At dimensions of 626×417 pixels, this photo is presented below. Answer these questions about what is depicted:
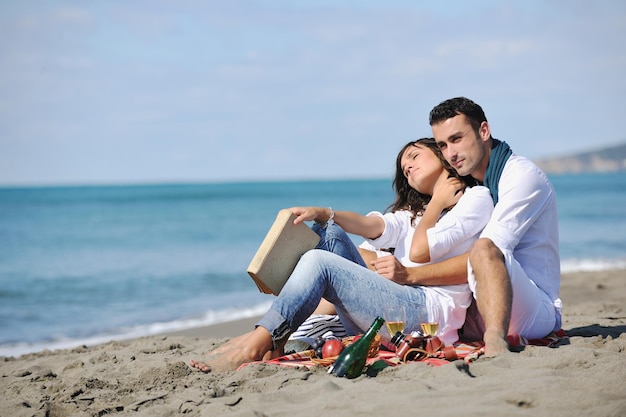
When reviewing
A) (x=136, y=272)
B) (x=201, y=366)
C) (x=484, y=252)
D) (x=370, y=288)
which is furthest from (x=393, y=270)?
(x=136, y=272)

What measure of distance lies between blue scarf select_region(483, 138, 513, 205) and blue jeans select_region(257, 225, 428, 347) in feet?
2.55

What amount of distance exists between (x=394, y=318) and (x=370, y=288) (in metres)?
0.25

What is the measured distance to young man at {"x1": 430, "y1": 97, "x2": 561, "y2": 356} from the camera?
4125mm

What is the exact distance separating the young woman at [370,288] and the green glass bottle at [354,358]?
384 millimetres

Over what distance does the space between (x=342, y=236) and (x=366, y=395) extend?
4.88 ft

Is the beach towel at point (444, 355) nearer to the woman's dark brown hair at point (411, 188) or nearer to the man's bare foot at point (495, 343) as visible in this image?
the man's bare foot at point (495, 343)

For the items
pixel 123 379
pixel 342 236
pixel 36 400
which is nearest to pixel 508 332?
pixel 342 236

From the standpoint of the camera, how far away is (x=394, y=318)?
14.5ft

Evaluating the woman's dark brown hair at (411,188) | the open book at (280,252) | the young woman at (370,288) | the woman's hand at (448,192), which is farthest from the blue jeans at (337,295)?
the woman's dark brown hair at (411,188)

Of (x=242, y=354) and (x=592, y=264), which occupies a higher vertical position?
(x=242, y=354)

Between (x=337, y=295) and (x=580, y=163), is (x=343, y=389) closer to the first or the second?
(x=337, y=295)

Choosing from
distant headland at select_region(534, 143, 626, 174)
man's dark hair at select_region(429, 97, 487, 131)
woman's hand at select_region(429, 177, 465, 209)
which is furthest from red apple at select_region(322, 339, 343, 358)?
distant headland at select_region(534, 143, 626, 174)

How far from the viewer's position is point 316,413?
3260 millimetres

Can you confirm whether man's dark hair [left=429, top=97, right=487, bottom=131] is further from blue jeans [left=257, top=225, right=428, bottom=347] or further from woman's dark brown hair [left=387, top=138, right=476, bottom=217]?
blue jeans [left=257, top=225, right=428, bottom=347]
